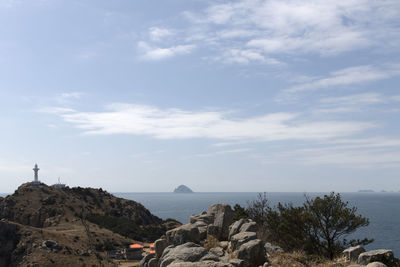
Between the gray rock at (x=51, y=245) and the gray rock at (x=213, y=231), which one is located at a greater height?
the gray rock at (x=213, y=231)

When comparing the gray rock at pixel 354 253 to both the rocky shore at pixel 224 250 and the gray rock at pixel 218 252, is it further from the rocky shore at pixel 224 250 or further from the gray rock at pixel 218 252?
the gray rock at pixel 218 252

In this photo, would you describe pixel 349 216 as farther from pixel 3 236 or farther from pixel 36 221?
pixel 36 221

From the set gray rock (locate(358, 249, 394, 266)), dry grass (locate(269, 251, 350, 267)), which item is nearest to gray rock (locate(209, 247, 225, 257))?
dry grass (locate(269, 251, 350, 267))

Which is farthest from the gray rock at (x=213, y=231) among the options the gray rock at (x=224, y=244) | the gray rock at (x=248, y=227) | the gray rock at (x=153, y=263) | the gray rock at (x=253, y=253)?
the gray rock at (x=253, y=253)

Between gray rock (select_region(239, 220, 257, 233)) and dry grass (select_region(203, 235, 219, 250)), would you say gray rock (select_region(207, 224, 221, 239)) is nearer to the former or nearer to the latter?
dry grass (select_region(203, 235, 219, 250))

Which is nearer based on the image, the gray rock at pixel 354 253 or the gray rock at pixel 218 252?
the gray rock at pixel 354 253

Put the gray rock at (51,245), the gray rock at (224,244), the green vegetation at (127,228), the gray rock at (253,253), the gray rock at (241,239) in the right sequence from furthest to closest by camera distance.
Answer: the green vegetation at (127,228)
the gray rock at (51,245)
the gray rock at (224,244)
the gray rock at (241,239)
the gray rock at (253,253)

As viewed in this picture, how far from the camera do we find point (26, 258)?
79188 mm

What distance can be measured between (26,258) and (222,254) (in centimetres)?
7296

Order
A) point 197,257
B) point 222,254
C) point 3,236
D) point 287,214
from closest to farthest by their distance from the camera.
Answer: point 197,257
point 222,254
point 287,214
point 3,236

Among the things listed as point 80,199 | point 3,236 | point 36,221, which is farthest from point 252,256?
Answer: point 80,199

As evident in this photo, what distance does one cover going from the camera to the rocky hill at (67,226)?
80.8m

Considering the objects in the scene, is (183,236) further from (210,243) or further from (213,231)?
(213,231)

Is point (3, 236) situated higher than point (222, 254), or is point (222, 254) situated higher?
point (222, 254)
